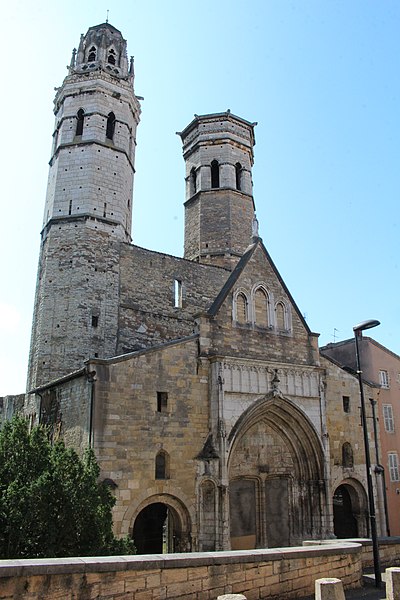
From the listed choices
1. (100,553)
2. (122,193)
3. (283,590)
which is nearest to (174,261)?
(122,193)

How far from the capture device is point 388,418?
2330 centimetres

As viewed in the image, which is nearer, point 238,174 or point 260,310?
point 260,310

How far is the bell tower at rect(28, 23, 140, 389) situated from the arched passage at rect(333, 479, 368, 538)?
10129 millimetres

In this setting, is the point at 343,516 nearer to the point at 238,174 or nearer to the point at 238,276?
the point at 238,276

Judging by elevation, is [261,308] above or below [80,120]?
below

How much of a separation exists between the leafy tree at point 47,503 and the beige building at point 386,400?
1356 cm

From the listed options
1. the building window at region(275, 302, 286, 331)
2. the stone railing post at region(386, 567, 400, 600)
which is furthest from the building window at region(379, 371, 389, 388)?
the stone railing post at region(386, 567, 400, 600)

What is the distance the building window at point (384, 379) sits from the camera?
23853mm

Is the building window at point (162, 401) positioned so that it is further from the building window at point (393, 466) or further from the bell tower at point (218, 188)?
the bell tower at point (218, 188)

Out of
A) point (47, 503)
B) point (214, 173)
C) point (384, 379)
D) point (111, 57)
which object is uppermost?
point (111, 57)

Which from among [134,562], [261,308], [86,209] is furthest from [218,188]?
[134,562]

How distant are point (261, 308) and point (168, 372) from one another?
188 inches

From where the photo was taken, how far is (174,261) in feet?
78.1

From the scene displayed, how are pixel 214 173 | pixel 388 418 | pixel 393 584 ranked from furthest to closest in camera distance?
pixel 214 173 → pixel 388 418 → pixel 393 584
